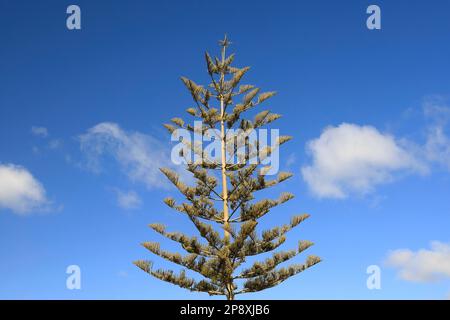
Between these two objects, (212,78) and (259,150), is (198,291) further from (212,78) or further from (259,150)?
(212,78)

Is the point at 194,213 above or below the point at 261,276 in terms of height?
above
